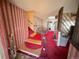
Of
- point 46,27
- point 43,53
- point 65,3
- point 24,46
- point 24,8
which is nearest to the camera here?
point 65,3

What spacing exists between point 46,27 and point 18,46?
557mm

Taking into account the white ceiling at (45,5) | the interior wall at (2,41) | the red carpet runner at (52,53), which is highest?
the white ceiling at (45,5)

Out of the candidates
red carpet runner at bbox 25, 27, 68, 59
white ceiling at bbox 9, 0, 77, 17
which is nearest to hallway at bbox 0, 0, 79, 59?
white ceiling at bbox 9, 0, 77, 17

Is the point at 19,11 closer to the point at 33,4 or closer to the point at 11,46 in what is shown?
the point at 33,4

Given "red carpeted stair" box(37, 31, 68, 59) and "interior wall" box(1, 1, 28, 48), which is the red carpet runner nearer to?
"red carpeted stair" box(37, 31, 68, 59)

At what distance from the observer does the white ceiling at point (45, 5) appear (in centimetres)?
102

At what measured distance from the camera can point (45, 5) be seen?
1070 mm

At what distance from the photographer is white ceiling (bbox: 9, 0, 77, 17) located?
1.02 m

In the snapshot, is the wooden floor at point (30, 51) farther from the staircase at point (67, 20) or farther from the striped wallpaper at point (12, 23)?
the staircase at point (67, 20)

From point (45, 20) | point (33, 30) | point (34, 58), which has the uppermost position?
point (45, 20)

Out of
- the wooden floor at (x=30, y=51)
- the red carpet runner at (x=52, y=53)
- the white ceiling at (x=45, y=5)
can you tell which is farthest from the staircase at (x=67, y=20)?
the wooden floor at (x=30, y=51)

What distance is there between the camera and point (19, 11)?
1139 millimetres

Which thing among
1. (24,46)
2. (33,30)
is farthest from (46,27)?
(24,46)

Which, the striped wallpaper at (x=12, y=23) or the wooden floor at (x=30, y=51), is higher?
the striped wallpaper at (x=12, y=23)
